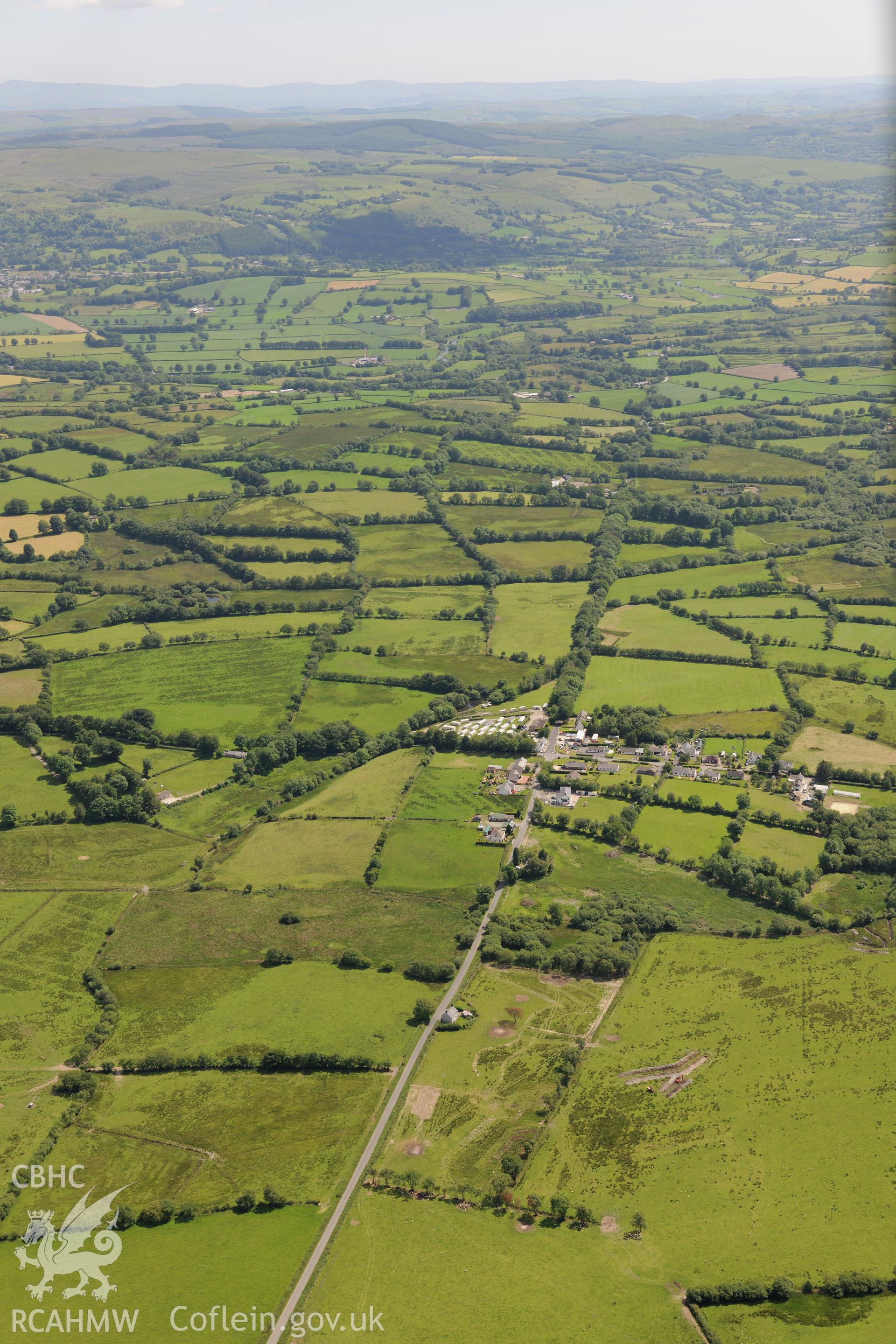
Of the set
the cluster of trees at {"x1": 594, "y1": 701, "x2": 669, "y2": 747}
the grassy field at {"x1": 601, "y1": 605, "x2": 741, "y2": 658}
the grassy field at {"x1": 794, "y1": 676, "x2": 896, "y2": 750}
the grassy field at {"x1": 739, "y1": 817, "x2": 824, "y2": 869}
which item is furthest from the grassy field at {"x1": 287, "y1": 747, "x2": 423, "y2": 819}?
the grassy field at {"x1": 794, "y1": 676, "x2": 896, "y2": 750}

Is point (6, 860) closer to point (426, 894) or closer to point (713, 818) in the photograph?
point (426, 894)

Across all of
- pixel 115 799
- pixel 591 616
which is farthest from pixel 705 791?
pixel 115 799

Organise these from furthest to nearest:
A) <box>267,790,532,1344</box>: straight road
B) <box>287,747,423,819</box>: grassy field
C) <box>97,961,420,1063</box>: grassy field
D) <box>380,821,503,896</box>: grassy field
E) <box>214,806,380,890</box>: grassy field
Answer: <box>287,747,423,819</box>: grassy field → <box>214,806,380,890</box>: grassy field → <box>380,821,503,896</box>: grassy field → <box>97,961,420,1063</box>: grassy field → <box>267,790,532,1344</box>: straight road

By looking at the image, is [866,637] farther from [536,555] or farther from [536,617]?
[536,555]

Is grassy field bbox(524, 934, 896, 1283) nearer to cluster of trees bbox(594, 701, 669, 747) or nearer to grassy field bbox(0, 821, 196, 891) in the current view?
cluster of trees bbox(594, 701, 669, 747)

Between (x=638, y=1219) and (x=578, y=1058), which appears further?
(x=578, y=1058)

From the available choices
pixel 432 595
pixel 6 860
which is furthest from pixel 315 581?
pixel 6 860

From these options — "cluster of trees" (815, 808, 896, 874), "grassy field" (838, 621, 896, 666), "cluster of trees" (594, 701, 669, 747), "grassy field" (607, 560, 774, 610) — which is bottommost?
"cluster of trees" (815, 808, 896, 874)
